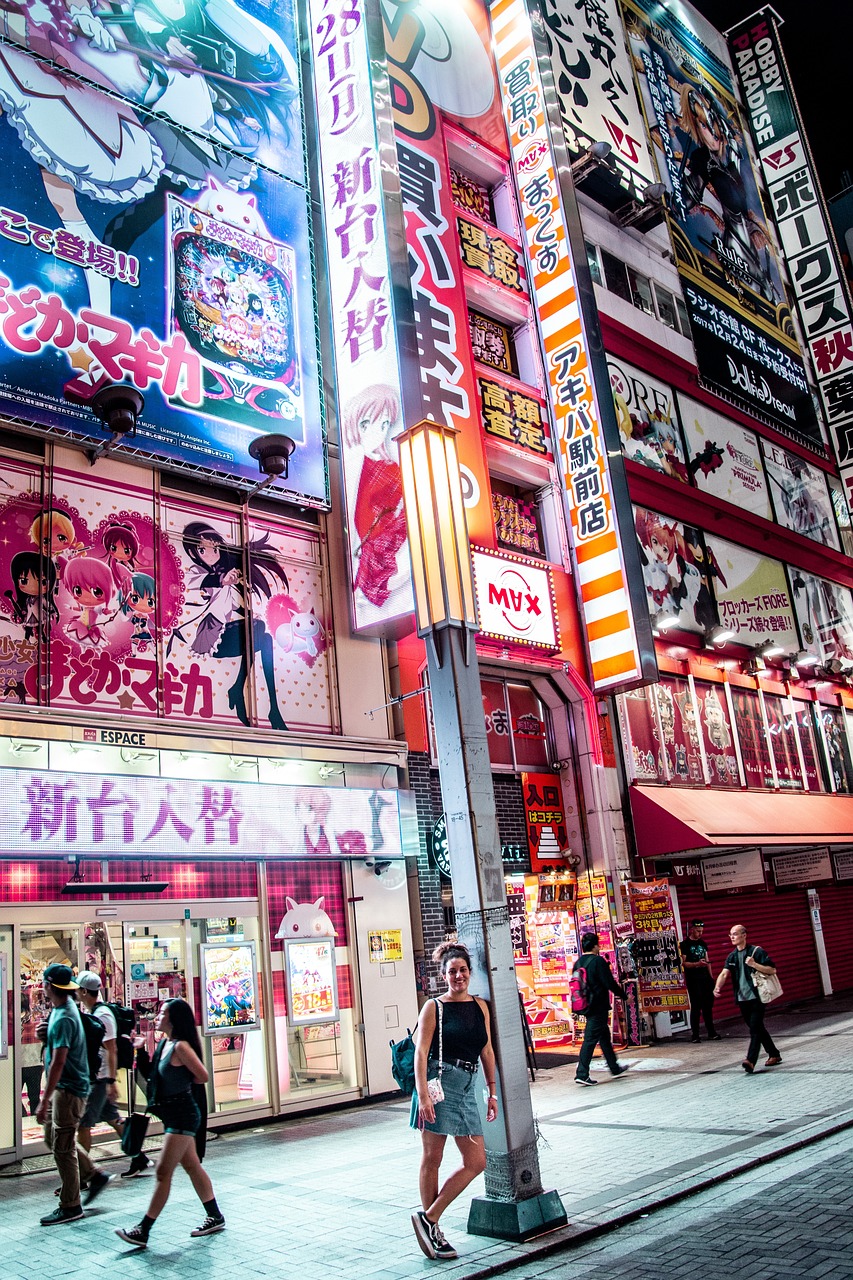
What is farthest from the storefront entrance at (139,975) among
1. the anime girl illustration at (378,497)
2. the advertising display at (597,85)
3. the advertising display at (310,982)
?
the advertising display at (597,85)

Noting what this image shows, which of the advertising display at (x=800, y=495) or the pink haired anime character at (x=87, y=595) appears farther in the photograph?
the advertising display at (x=800, y=495)

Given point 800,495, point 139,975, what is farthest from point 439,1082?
point 800,495

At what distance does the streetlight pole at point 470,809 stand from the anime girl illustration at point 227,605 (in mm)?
5066

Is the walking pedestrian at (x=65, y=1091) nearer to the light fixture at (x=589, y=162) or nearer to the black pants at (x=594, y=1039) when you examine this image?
the black pants at (x=594, y=1039)

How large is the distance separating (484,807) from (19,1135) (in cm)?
597

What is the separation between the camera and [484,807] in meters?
6.90

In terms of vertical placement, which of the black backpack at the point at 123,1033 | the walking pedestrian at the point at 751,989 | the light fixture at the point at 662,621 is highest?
the light fixture at the point at 662,621

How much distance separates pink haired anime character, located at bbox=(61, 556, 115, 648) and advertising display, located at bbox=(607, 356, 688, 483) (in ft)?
35.9

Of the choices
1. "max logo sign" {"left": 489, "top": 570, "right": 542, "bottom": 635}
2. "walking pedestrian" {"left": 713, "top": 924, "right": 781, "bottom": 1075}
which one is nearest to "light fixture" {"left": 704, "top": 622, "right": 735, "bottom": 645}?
"max logo sign" {"left": 489, "top": 570, "right": 542, "bottom": 635}

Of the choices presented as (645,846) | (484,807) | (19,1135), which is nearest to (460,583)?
(484,807)

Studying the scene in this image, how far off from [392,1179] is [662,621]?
12.3 m

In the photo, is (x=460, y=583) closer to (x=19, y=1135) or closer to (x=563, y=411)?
(x=19, y=1135)

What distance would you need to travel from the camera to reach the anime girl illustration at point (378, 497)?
13.0 m

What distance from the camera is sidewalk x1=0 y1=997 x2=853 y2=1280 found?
6016 millimetres
